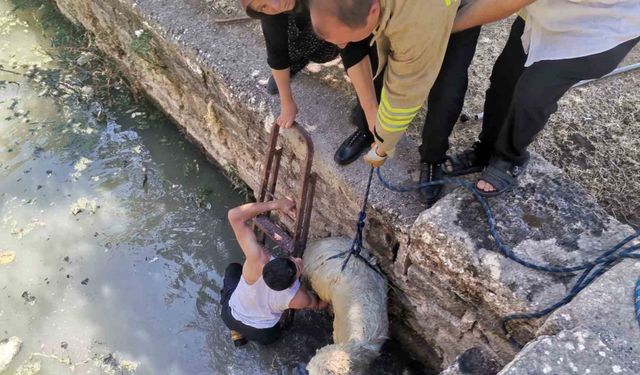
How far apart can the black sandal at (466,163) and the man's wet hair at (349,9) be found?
1241mm

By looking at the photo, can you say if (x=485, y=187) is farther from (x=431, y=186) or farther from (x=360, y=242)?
(x=360, y=242)

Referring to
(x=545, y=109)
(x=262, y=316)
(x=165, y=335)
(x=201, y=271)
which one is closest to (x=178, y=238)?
(x=201, y=271)

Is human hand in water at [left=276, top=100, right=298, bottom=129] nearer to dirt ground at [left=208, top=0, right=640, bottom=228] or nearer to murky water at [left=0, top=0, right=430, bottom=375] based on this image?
dirt ground at [left=208, top=0, right=640, bottom=228]

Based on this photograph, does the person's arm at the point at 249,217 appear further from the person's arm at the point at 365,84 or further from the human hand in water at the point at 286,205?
the person's arm at the point at 365,84

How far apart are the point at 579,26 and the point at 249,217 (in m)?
2.07

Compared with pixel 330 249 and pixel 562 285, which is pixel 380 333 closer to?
pixel 330 249

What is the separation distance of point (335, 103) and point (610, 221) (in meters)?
1.65

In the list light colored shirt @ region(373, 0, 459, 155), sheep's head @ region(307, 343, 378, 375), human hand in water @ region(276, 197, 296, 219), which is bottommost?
sheep's head @ region(307, 343, 378, 375)

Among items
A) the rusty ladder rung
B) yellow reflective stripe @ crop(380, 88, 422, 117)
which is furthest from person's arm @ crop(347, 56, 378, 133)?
the rusty ladder rung

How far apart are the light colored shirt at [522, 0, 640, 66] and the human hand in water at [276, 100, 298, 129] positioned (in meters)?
1.36

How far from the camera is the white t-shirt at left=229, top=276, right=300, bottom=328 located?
3.32 meters

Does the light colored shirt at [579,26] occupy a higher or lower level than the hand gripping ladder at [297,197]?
higher

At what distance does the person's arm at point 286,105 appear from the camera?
2.99 meters

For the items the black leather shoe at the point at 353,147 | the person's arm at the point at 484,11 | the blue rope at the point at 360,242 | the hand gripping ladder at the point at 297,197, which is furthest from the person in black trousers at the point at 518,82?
the hand gripping ladder at the point at 297,197
